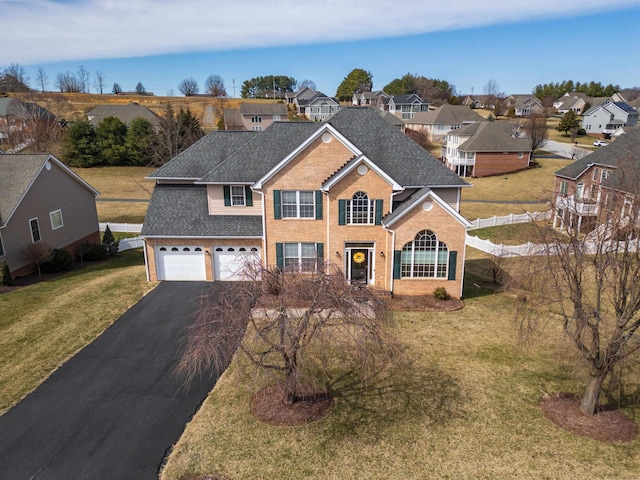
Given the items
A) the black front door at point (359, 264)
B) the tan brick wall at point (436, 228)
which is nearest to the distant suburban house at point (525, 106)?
the tan brick wall at point (436, 228)

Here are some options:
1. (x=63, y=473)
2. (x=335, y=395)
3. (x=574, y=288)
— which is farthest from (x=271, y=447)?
(x=574, y=288)

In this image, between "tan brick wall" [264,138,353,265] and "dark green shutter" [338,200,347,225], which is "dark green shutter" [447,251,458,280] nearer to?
"dark green shutter" [338,200,347,225]

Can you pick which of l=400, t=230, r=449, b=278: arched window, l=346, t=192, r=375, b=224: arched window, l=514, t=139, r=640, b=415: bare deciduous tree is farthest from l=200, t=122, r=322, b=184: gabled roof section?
l=514, t=139, r=640, b=415: bare deciduous tree

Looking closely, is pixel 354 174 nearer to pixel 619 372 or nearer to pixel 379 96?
pixel 619 372

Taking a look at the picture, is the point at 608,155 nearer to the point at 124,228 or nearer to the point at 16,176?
the point at 124,228

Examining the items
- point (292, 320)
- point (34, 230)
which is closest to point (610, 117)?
point (292, 320)
